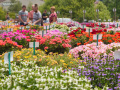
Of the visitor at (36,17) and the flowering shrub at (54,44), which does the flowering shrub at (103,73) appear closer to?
the flowering shrub at (54,44)

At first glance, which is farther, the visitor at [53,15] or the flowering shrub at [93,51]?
the visitor at [53,15]

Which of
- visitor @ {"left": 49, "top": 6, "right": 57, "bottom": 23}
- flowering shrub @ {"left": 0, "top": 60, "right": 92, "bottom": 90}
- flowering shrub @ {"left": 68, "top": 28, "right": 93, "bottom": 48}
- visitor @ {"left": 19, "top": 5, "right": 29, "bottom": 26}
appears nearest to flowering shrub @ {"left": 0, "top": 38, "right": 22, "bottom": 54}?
flowering shrub @ {"left": 68, "top": 28, "right": 93, "bottom": 48}

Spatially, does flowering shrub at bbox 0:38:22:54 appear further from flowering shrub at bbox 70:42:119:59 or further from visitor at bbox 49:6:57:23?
visitor at bbox 49:6:57:23

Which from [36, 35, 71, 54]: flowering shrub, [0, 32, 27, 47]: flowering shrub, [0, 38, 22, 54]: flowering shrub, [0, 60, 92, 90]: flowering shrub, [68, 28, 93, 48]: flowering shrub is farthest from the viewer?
[68, 28, 93, 48]: flowering shrub

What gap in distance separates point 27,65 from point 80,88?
185 cm

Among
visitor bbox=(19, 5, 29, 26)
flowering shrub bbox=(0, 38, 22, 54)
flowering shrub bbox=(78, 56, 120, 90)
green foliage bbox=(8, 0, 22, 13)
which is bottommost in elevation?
flowering shrub bbox=(78, 56, 120, 90)

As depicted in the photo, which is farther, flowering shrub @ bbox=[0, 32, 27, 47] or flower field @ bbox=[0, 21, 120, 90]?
flowering shrub @ bbox=[0, 32, 27, 47]

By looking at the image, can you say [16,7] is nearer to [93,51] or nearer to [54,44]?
[54,44]

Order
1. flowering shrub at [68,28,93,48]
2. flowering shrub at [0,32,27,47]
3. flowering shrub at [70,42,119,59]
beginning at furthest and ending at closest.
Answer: flowering shrub at [68,28,93,48]
flowering shrub at [0,32,27,47]
flowering shrub at [70,42,119,59]

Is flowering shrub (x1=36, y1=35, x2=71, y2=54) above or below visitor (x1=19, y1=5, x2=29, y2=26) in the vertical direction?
below

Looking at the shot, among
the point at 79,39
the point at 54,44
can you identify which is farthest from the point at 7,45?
the point at 79,39

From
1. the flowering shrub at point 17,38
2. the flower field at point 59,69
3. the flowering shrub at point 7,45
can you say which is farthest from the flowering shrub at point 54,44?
the flowering shrub at point 7,45

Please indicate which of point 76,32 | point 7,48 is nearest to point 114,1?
point 76,32

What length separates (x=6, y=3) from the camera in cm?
5203
